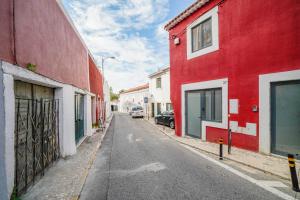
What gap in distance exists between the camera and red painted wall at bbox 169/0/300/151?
6430mm

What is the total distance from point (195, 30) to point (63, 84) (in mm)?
7612

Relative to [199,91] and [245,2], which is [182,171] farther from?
[245,2]

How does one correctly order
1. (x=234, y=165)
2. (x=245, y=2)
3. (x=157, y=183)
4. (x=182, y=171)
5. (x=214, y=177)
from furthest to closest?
(x=245, y=2), (x=234, y=165), (x=182, y=171), (x=214, y=177), (x=157, y=183)

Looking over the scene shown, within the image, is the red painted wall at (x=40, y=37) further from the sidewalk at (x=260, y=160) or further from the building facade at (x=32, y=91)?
the sidewalk at (x=260, y=160)

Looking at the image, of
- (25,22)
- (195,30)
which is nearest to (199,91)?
(195,30)

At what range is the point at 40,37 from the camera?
538cm

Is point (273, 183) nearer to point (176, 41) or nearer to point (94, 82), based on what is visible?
point (176, 41)

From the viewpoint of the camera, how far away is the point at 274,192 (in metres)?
4.35

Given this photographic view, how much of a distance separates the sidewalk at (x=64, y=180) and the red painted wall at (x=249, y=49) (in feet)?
21.0

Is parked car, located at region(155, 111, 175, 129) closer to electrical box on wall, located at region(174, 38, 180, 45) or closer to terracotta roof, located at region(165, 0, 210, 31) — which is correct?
electrical box on wall, located at region(174, 38, 180, 45)

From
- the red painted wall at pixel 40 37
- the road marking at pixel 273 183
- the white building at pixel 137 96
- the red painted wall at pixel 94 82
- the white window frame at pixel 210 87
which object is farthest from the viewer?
the white building at pixel 137 96

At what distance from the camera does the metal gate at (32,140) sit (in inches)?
172

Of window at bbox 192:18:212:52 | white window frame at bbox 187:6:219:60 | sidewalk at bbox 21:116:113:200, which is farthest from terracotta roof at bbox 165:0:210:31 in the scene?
sidewalk at bbox 21:116:113:200

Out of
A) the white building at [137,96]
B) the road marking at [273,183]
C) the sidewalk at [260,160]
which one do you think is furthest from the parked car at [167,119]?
the white building at [137,96]
